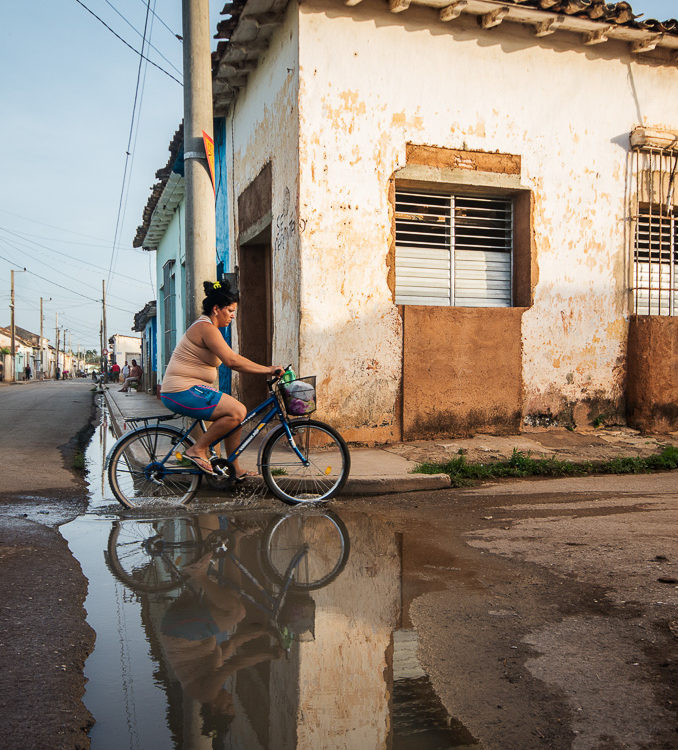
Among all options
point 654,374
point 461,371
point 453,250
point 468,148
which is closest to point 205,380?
point 461,371

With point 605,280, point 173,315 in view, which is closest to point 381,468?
point 605,280

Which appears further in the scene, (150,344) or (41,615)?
(150,344)

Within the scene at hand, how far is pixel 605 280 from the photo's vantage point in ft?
30.3

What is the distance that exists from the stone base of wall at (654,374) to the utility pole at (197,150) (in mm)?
5752

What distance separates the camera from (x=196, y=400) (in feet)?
18.3

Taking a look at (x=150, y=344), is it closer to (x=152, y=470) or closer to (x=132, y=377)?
(x=132, y=377)

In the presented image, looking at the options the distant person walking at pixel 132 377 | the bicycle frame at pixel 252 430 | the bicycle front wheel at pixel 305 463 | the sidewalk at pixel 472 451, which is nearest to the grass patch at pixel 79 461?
the bicycle frame at pixel 252 430

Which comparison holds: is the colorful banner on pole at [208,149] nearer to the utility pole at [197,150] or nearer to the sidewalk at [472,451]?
the utility pole at [197,150]

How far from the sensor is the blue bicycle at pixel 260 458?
5.67 metres

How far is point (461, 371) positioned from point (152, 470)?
424cm

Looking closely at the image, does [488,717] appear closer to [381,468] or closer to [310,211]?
[381,468]

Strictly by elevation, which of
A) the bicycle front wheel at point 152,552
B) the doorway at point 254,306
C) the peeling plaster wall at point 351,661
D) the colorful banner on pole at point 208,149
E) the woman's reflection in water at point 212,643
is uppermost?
the colorful banner on pole at point 208,149

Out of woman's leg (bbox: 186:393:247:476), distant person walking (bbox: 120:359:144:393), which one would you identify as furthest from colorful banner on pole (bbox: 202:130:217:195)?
distant person walking (bbox: 120:359:144:393)

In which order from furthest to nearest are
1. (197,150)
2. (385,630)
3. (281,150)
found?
(281,150) → (197,150) → (385,630)
